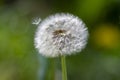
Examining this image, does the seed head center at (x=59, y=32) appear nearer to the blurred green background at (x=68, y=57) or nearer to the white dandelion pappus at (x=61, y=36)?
the white dandelion pappus at (x=61, y=36)

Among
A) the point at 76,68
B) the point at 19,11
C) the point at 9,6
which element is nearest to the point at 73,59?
the point at 76,68

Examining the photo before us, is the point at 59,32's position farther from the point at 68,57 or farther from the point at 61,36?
the point at 68,57

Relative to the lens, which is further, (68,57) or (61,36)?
(68,57)

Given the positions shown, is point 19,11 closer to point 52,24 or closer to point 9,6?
point 9,6

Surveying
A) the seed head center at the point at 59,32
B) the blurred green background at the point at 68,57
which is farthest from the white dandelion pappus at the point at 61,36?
the blurred green background at the point at 68,57

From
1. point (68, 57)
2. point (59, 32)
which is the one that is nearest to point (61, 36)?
point (59, 32)

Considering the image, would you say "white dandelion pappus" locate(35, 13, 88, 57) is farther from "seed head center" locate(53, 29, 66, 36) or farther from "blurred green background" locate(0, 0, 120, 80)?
"blurred green background" locate(0, 0, 120, 80)
